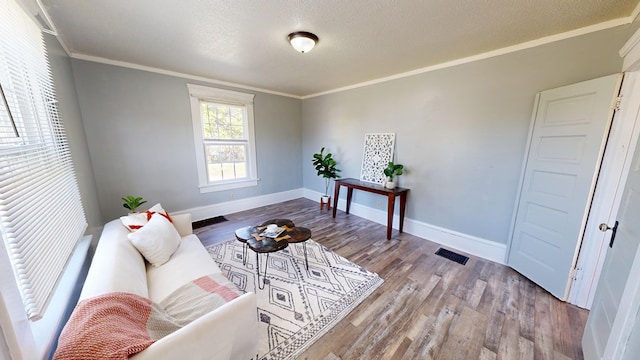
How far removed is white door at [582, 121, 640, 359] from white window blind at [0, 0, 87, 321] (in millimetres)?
2608

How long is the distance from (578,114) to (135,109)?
16.0 feet

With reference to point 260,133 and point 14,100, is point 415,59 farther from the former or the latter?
point 14,100

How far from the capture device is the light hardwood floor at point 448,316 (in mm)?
1449

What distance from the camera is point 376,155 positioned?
3.52 meters

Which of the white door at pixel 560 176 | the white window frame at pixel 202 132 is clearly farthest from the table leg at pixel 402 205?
the white window frame at pixel 202 132

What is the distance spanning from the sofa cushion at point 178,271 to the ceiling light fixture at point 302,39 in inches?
84.6

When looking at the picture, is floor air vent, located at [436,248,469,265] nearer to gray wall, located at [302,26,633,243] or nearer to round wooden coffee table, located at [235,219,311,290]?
gray wall, located at [302,26,633,243]

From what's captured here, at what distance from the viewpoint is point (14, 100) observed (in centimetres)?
106

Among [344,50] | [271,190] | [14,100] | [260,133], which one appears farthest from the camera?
[271,190]

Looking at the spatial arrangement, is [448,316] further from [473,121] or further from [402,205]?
[473,121]

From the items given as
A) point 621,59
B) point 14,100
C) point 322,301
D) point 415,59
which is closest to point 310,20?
point 415,59

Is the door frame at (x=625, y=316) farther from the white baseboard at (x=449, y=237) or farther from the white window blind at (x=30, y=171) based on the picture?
the white window blind at (x=30, y=171)

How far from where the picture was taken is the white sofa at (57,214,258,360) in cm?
87

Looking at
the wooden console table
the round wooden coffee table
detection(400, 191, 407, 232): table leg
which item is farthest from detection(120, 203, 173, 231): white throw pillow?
detection(400, 191, 407, 232): table leg
